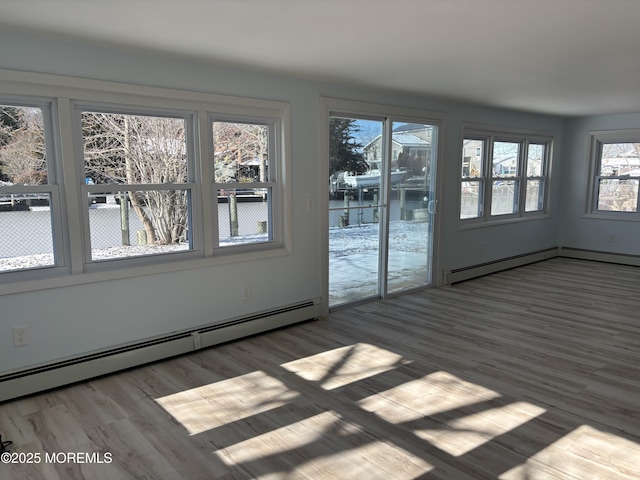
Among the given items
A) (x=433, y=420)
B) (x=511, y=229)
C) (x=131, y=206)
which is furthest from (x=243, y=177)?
(x=511, y=229)

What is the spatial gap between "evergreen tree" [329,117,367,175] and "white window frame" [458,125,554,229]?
1.77 meters

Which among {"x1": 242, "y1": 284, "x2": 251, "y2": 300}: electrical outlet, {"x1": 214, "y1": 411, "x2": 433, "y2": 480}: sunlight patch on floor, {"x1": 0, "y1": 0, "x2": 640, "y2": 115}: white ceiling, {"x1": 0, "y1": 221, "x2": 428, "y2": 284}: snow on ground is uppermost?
{"x1": 0, "y1": 0, "x2": 640, "y2": 115}: white ceiling

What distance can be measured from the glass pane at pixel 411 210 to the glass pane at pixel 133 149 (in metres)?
2.46

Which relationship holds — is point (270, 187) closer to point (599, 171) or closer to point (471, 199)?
point (471, 199)

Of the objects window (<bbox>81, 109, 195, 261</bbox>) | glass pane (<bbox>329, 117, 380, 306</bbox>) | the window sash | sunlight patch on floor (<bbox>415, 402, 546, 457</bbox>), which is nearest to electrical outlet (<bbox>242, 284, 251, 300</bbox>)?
window (<bbox>81, 109, 195, 261</bbox>)

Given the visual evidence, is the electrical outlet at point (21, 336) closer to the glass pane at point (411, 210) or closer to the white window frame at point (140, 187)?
the white window frame at point (140, 187)

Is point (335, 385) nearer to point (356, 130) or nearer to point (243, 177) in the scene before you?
point (243, 177)

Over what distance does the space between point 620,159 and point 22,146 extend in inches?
313

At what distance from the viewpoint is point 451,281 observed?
19.6 ft

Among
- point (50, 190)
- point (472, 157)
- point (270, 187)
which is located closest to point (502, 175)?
point (472, 157)

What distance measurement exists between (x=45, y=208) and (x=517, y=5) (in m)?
3.04

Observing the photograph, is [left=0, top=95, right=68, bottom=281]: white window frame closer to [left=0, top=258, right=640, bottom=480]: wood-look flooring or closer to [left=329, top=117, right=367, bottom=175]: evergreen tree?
[left=0, top=258, right=640, bottom=480]: wood-look flooring

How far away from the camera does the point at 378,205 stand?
510cm

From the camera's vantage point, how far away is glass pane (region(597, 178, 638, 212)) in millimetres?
7250
